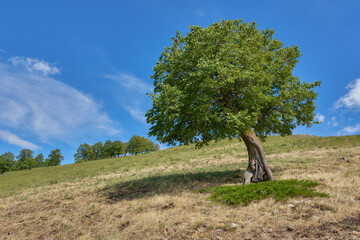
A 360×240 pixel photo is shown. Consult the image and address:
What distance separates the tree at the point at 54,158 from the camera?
125m

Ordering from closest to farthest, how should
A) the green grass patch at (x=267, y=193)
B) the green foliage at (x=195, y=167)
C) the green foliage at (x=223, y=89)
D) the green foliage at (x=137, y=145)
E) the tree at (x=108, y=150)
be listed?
1. the green grass patch at (x=267, y=193)
2. the green foliage at (x=223, y=89)
3. the green foliage at (x=195, y=167)
4. the green foliage at (x=137, y=145)
5. the tree at (x=108, y=150)

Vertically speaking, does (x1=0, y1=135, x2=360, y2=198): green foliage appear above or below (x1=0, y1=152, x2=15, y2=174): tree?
below

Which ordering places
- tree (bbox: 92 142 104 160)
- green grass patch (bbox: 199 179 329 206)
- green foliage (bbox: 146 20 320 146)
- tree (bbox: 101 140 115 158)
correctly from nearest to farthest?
green grass patch (bbox: 199 179 329 206)
green foliage (bbox: 146 20 320 146)
tree (bbox: 101 140 115 158)
tree (bbox: 92 142 104 160)

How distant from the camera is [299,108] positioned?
20.1 meters

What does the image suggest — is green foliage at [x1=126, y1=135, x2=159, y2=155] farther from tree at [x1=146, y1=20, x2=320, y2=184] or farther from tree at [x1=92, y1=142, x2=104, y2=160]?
tree at [x1=146, y1=20, x2=320, y2=184]

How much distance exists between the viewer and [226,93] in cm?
1869

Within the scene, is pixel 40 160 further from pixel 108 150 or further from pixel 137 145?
pixel 137 145

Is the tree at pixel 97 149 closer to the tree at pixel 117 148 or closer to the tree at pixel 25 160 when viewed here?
the tree at pixel 117 148

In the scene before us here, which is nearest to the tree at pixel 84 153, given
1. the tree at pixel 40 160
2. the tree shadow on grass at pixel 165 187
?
the tree at pixel 40 160

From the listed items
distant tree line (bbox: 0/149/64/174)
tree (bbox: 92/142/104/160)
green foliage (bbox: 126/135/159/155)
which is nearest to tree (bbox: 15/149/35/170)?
distant tree line (bbox: 0/149/64/174)

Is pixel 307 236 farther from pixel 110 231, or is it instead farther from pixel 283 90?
pixel 283 90

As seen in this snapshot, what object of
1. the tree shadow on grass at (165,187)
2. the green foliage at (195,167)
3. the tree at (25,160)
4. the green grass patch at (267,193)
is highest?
the tree at (25,160)

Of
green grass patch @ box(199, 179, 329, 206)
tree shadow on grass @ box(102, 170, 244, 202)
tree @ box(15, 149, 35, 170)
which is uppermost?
tree @ box(15, 149, 35, 170)

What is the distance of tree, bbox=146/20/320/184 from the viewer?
16.2 meters
